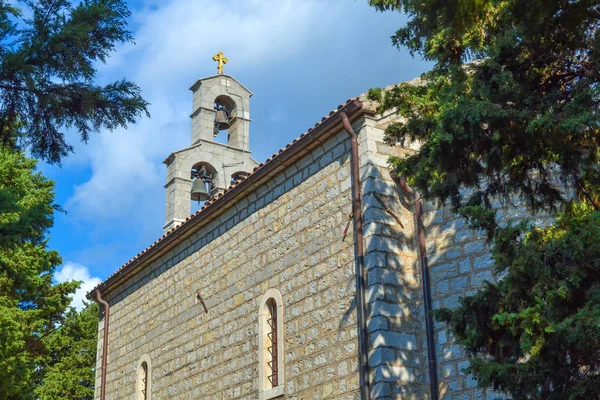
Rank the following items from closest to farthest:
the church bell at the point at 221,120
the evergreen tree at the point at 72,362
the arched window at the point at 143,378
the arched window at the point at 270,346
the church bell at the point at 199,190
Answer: the arched window at the point at 270,346
the arched window at the point at 143,378
the church bell at the point at 199,190
the church bell at the point at 221,120
the evergreen tree at the point at 72,362

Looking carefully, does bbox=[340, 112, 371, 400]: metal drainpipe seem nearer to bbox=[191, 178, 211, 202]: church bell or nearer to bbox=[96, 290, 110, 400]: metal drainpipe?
bbox=[191, 178, 211, 202]: church bell

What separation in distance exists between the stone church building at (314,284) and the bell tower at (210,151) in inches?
112

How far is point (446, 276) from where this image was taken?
9.87 metres

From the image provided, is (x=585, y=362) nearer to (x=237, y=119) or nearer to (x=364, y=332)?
(x=364, y=332)

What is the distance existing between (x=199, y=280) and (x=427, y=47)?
6.49 metres

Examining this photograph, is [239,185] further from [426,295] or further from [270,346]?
[426,295]

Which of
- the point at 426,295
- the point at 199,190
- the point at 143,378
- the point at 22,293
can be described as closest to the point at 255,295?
the point at 426,295

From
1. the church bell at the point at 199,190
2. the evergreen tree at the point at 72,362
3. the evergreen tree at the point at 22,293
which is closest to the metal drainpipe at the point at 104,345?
the evergreen tree at the point at 22,293

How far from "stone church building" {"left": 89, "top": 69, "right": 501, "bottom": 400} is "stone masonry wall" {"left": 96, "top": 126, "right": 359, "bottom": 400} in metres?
0.02

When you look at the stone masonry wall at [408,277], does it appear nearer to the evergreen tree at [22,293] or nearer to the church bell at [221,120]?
the evergreen tree at [22,293]

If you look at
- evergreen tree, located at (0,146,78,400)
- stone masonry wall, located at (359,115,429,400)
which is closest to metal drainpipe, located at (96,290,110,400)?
evergreen tree, located at (0,146,78,400)

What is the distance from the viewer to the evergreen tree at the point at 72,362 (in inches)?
1029

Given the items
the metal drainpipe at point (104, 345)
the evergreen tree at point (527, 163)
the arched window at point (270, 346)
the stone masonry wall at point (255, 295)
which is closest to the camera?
the evergreen tree at point (527, 163)

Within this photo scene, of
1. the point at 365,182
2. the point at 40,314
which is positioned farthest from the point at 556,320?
the point at 40,314
